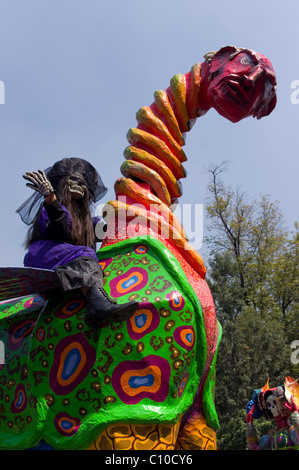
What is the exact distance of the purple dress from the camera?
307 centimetres

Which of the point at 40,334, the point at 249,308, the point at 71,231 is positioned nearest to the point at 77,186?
the point at 71,231

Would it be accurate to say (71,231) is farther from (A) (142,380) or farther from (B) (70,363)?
(A) (142,380)

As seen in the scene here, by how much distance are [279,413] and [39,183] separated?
475 cm

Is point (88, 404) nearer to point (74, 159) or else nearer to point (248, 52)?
point (74, 159)

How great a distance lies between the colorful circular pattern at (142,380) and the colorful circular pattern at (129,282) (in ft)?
1.29

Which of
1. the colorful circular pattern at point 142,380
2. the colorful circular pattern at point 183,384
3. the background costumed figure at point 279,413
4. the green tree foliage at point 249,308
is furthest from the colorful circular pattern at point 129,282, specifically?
the green tree foliage at point 249,308

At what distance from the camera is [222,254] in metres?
17.2

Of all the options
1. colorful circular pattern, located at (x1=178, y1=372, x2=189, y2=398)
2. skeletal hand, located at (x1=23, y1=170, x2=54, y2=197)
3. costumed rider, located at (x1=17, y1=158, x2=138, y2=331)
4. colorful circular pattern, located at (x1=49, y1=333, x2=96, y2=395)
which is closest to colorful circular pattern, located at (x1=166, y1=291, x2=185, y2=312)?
costumed rider, located at (x1=17, y1=158, x2=138, y2=331)

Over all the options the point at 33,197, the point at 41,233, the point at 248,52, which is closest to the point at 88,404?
the point at 41,233

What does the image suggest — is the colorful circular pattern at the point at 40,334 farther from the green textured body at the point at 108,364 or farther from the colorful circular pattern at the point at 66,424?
the colorful circular pattern at the point at 66,424

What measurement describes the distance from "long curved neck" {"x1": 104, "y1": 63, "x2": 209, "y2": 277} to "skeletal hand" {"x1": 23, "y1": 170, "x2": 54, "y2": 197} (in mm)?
481

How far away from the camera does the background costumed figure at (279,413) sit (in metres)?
6.12

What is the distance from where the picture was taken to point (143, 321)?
2830 millimetres

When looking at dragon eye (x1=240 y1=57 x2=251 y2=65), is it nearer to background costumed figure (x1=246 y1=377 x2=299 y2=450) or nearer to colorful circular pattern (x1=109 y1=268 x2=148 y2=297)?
colorful circular pattern (x1=109 y1=268 x2=148 y2=297)
